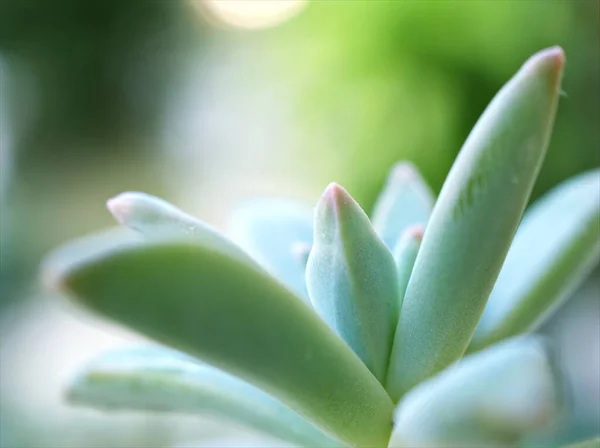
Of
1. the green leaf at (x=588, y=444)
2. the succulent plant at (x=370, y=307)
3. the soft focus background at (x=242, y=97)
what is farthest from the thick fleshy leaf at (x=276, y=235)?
the soft focus background at (x=242, y=97)

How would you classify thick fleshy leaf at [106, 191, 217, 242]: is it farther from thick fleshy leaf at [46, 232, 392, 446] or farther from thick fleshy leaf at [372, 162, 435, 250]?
thick fleshy leaf at [372, 162, 435, 250]

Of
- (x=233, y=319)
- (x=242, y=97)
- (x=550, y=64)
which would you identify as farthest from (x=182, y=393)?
(x=242, y=97)

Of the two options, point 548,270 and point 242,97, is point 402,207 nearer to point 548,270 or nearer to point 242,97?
point 548,270

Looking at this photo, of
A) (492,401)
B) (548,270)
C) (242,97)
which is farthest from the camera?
(242,97)

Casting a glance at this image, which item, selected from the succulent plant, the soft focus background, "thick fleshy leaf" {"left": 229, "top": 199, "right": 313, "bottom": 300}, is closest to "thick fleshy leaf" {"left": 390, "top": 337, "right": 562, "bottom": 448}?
the succulent plant

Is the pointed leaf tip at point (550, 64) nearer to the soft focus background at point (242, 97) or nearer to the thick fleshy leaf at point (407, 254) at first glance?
the thick fleshy leaf at point (407, 254)

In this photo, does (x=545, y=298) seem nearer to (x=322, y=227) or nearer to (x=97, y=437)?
(x=322, y=227)
